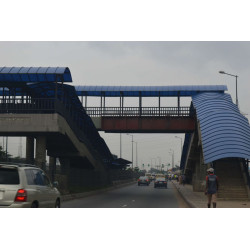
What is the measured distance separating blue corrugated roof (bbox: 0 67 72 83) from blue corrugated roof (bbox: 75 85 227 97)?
15.8 m

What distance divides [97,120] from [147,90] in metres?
6.13

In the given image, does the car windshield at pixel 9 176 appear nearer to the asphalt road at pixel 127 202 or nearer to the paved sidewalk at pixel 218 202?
the asphalt road at pixel 127 202

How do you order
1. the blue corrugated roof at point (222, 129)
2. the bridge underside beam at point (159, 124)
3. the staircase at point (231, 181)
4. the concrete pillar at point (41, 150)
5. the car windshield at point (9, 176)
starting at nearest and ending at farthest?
the car windshield at point (9, 176)
the staircase at point (231, 181)
the concrete pillar at point (41, 150)
the blue corrugated roof at point (222, 129)
the bridge underside beam at point (159, 124)

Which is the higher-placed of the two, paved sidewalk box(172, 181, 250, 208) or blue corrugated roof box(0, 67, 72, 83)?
blue corrugated roof box(0, 67, 72, 83)

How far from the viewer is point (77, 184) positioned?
35469 mm

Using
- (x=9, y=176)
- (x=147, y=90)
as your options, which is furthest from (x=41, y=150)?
(x=147, y=90)

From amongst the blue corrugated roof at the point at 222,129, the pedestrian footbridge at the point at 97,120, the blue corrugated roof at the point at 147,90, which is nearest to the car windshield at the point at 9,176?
the pedestrian footbridge at the point at 97,120

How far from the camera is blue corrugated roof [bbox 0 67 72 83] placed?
3002cm

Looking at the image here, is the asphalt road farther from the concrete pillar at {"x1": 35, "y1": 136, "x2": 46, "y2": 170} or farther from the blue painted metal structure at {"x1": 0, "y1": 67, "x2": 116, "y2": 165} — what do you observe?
the blue painted metal structure at {"x1": 0, "y1": 67, "x2": 116, "y2": 165}

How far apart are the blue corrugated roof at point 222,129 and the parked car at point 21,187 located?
19349 millimetres

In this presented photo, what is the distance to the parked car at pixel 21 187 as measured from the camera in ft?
39.4

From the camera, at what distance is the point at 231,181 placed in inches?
1220

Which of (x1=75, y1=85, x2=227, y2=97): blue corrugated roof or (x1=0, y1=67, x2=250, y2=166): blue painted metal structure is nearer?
(x1=0, y1=67, x2=250, y2=166): blue painted metal structure

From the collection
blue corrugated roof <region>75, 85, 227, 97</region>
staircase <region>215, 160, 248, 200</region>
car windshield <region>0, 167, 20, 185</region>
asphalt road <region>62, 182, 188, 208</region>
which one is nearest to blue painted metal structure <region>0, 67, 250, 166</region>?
blue corrugated roof <region>75, 85, 227, 97</region>
